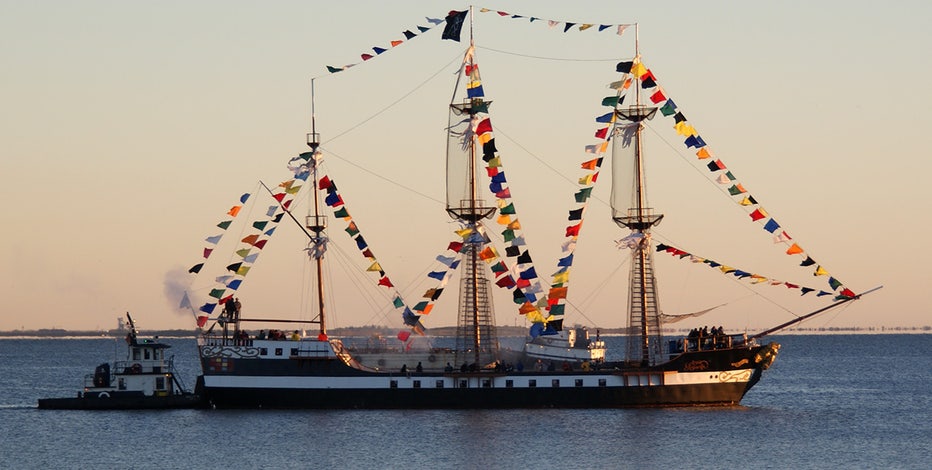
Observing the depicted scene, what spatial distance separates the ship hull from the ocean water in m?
1.41

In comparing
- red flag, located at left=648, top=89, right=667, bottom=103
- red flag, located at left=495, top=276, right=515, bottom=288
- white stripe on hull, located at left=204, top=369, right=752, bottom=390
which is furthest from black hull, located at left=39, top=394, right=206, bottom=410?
red flag, located at left=648, top=89, right=667, bottom=103

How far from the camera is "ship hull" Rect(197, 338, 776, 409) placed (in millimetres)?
104312

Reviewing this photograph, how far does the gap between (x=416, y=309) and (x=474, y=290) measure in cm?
439

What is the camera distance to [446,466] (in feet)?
262

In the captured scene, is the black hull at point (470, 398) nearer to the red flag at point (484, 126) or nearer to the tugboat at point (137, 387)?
the tugboat at point (137, 387)

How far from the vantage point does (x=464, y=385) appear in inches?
4131

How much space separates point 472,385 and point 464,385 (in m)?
0.54

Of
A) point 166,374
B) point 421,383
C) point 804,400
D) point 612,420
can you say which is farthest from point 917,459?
point 166,374

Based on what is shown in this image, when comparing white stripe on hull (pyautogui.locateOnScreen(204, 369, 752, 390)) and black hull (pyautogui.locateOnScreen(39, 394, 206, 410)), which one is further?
black hull (pyautogui.locateOnScreen(39, 394, 206, 410))

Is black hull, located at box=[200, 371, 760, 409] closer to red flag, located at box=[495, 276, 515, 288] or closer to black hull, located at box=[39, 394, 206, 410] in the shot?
black hull, located at box=[39, 394, 206, 410]

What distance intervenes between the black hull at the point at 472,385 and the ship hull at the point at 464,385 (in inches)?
2.6

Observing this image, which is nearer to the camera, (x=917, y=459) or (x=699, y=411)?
(x=917, y=459)

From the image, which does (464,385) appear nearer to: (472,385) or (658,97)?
(472,385)

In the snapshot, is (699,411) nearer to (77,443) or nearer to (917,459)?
(917,459)
